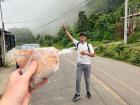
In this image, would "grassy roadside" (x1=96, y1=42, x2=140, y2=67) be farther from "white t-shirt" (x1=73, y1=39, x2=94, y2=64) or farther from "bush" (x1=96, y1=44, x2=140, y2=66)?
"white t-shirt" (x1=73, y1=39, x2=94, y2=64)

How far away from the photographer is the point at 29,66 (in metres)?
1.37

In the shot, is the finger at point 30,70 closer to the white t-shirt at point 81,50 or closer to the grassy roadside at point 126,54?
the white t-shirt at point 81,50

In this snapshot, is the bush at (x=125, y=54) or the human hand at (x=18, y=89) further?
the bush at (x=125, y=54)

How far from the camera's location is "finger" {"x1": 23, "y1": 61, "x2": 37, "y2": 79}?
4.37 feet

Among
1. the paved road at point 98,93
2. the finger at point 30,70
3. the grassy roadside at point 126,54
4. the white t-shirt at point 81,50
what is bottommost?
the paved road at point 98,93

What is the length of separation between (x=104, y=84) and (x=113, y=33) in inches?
1623

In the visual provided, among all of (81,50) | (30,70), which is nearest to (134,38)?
(81,50)

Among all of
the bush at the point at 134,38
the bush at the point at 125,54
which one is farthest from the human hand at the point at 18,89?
the bush at the point at 134,38

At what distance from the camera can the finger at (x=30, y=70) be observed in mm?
1331

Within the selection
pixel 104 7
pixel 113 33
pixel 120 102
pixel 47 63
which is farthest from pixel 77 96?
pixel 104 7

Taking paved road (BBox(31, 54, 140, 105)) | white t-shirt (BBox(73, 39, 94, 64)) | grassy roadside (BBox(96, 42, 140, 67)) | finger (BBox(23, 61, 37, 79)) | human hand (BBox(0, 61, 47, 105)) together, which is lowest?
paved road (BBox(31, 54, 140, 105))

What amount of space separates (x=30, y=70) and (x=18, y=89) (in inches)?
4.5

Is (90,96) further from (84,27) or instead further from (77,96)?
(84,27)

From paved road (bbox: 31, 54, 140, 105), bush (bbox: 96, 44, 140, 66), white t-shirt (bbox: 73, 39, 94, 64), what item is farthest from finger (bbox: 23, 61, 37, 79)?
bush (bbox: 96, 44, 140, 66)
